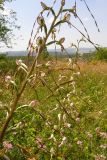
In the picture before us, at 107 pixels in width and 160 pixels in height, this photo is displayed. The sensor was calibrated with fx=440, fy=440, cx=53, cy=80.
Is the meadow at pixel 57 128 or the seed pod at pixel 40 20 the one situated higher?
the seed pod at pixel 40 20

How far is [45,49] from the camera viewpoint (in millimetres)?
1375

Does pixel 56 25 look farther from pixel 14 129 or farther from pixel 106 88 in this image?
pixel 106 88

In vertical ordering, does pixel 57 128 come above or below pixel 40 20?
below

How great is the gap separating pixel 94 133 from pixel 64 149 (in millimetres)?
1416

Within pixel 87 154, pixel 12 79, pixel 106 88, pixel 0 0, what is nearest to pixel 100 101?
pixel 106 88

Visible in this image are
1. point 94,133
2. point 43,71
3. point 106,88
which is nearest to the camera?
point 43,71

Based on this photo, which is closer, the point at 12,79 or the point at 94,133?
the point at 12,79

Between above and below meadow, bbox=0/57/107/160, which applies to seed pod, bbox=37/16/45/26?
above

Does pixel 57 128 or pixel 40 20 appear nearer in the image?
pixel 40 20

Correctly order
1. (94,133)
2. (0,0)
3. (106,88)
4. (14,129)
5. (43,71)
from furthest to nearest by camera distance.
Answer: (0,0), (106,88), (94,133), (14,129), (43,71)

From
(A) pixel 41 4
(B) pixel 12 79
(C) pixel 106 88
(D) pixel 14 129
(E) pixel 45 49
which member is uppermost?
(A) pixel 41 4

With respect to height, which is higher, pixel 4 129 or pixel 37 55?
pixel 37 55

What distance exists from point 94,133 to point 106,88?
25.9 ft

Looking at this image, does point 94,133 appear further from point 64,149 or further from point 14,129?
point 14,129
